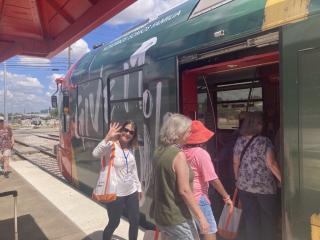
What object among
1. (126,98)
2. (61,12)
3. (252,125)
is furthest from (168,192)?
(126,98)

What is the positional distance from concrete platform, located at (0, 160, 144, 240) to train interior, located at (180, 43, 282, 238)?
59.0 inches

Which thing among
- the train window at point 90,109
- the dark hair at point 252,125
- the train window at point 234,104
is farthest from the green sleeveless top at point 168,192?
the train window at point 90,109

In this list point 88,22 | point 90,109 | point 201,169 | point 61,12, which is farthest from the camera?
point 90,109

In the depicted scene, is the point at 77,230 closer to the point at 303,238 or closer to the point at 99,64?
the point at 99,64

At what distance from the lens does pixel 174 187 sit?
301 cm

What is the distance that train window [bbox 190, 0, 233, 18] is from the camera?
4312 mm

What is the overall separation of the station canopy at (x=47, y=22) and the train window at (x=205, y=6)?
1.23m

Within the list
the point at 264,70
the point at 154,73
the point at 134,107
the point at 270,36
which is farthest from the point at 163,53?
the point at 270,36

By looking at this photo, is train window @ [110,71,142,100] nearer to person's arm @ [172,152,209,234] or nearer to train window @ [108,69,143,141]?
train window @ [108,69,143,141]

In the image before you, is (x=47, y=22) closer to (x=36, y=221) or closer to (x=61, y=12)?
(x=61, y=12)

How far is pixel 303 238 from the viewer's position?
301cm

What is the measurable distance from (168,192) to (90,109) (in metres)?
4.61

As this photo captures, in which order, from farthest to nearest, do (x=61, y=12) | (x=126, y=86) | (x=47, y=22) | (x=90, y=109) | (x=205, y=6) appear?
(x=90, y=109)
(x=126, y=86)
(x=47, y=22)
(x=205, y=6)
(x=61, y=12)

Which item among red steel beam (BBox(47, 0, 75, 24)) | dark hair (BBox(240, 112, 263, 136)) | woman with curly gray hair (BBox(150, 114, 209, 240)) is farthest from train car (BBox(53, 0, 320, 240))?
red steel beam (BBox(47, 0, 75, 24))
